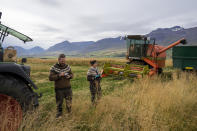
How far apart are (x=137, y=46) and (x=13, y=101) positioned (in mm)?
11105

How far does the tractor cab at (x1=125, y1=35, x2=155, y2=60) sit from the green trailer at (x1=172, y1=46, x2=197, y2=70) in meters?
2.42

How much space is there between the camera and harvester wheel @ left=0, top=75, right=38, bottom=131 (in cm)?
264

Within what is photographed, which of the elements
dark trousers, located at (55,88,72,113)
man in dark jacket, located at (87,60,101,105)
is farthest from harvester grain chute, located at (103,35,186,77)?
dark trousers, located at (55,88,72,113)

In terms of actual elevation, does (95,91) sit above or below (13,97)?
below

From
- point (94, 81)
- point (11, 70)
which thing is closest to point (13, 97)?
point (11, 70)

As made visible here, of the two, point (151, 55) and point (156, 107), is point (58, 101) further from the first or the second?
point (151, 55)

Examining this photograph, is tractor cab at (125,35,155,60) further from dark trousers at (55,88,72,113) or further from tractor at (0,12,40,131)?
tractor at (0,12,40,131)

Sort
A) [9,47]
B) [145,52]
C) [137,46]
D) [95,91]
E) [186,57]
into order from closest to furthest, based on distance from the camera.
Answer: [9,47]
[95,91]
[186,57]
[145,52]
[137,46]

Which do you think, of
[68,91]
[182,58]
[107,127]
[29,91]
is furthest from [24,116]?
[182,58]

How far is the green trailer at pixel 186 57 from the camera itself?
937 cm

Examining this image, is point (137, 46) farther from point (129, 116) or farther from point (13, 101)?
point (13, 101)

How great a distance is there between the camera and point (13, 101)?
2.77m

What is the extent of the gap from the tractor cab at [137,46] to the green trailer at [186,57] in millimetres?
2416

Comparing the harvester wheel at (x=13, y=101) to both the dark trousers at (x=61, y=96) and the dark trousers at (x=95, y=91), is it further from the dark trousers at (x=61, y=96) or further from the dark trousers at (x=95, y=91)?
the dark trousers at (x=95, y=91)
